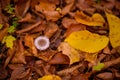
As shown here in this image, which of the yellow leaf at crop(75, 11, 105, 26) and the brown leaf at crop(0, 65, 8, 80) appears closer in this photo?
the brown leaf at crop(0, 65, 8, 80)

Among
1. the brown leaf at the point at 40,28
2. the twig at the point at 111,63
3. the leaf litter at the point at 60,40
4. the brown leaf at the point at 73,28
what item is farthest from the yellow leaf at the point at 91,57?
the brown leaf at the point at 40,28

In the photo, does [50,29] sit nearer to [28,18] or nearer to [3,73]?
[28,18]

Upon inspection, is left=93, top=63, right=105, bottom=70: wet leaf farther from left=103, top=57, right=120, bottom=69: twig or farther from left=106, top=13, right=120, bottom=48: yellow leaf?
left=106, top=13, right=120, bottom=48: yellow leaf

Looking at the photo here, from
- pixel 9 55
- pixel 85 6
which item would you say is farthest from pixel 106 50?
pixel 9 55

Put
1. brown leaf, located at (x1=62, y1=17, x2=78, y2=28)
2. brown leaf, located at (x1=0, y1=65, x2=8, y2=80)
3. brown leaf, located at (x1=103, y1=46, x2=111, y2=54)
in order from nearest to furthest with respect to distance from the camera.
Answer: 1. brown leaf, located at (x1=0, y1=65, x2=8, y2=80)
2. brown leaf, located at (x1=103, y1=46, x2=111, y2=54)
3. brown leaf, located at (x1=62, y1=17, x2=78, y2=28)

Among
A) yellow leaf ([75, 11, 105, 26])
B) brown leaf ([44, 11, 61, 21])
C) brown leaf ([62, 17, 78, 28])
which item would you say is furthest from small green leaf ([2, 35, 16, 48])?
yellow leaf ([75, 11, 105, 26])

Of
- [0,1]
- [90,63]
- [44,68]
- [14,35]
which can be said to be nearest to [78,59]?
[90,63]

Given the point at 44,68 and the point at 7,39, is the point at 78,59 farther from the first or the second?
the point at 7,39

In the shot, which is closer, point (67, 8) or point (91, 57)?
point (91, 57)
